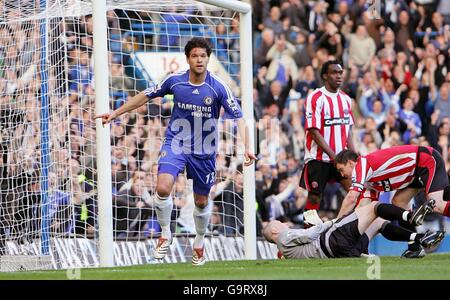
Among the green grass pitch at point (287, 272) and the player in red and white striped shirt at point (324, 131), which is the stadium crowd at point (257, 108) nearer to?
the player in red and white striped shirt at point (324, 131)

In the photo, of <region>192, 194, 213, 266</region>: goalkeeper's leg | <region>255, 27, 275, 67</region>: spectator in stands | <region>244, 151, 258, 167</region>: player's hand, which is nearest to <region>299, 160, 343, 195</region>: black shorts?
<region>192, 194, 213, 266</region>: goalkeeper's leg

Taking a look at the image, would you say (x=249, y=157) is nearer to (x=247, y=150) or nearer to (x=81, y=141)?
(x=247, y=150)

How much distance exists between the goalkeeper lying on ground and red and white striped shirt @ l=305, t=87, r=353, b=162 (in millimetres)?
1810

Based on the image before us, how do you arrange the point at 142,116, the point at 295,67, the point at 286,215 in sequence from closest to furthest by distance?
the point at 142,116
the point at 286,215
the point at 295,67

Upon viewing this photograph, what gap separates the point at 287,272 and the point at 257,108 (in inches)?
396

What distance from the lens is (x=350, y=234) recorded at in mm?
11930

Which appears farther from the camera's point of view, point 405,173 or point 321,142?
point 321,142

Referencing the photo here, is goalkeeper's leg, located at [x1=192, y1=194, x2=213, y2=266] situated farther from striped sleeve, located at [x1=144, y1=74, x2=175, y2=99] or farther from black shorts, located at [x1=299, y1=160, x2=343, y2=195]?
black shorts, located at [x1=299, y1=160, x2=343, y2=195]

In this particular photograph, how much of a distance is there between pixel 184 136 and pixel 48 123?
250cm

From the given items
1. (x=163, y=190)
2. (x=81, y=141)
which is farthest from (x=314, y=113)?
(x=163, y=190)

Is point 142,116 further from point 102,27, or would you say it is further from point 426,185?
point 426,185

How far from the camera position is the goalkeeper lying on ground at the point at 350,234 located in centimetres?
1173
